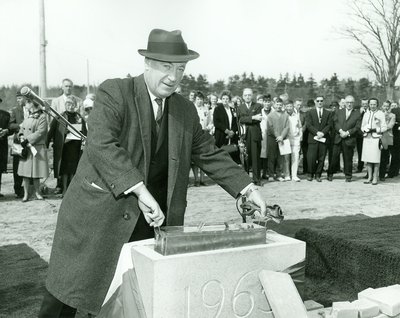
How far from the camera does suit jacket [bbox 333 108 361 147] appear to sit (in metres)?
11.8

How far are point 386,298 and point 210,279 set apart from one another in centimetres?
107

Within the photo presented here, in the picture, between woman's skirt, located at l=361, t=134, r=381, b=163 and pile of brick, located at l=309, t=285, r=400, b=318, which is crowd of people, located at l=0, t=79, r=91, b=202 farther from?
pile of brick, located at l=309, t=285, r=400, b=318

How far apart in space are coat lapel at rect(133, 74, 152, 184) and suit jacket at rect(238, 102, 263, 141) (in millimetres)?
8097

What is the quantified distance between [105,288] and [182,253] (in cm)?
70

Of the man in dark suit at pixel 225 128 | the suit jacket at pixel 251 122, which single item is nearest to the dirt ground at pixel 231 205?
the man in dark suit at pixel 225 128

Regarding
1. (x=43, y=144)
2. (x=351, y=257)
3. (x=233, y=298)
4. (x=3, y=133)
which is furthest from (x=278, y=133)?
(x=233, y=298)

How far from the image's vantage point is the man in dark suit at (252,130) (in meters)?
10.8

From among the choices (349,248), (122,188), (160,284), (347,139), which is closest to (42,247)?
(349,248)

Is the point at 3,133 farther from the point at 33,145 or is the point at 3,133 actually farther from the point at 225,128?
the point at 225,128

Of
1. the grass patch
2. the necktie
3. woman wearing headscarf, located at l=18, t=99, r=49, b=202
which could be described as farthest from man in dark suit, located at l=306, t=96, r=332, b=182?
the necktie

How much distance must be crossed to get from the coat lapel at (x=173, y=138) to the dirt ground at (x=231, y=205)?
10.2 feet

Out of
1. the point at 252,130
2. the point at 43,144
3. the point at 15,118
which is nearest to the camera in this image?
the point at 43,144

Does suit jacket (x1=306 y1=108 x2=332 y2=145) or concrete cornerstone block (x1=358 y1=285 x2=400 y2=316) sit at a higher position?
suit jacket (x1=306 y1=108 x2=332 y2=145)

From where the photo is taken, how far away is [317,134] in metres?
11.7
